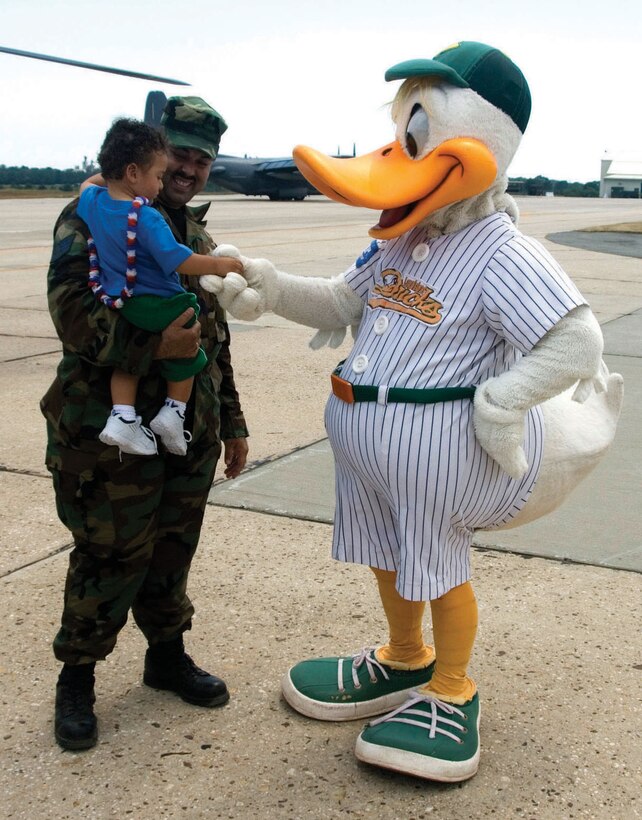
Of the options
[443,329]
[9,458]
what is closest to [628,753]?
[443,329]

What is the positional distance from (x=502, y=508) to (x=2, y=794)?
4.56 feet

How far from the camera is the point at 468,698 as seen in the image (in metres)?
2.68

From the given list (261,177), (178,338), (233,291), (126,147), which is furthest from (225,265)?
(261,177)

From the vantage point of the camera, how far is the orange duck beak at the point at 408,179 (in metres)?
2.47

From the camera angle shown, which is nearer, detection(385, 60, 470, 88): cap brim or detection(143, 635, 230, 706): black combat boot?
detection(385, 60, 470, 88): cap brim

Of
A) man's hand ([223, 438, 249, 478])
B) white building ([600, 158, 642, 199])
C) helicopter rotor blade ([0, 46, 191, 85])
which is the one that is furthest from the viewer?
white building ([600, 158, 642, 199])

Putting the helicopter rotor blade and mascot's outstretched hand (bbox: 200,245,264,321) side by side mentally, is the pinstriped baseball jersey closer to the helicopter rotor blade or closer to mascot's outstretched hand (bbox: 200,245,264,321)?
mascot's outstretched hand (bbox: 200,245,264,321)

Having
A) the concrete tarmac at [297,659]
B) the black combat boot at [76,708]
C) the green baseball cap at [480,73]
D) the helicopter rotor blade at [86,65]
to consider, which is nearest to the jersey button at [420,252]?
the green baseball cap at [480,73]

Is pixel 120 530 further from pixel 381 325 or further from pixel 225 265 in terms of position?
pixel 381 325

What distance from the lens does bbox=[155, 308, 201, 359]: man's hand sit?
2.52 metres

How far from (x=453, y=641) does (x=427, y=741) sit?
0.84ft

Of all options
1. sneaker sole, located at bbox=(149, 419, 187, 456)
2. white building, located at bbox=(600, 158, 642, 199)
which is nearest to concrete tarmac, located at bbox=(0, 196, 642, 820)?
sneaker sole, located at bbox=(149, 419, 187, 456)

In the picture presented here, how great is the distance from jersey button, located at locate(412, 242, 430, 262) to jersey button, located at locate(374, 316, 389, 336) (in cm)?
17

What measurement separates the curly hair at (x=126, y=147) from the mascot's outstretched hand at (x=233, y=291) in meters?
0.35
